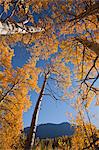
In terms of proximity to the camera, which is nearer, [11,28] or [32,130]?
[11,28]

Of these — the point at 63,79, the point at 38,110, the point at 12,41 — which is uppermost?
the point at 63,79

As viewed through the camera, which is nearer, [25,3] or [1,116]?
[25,3]

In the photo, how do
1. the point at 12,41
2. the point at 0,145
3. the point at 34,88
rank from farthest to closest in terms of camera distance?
the point at 0,145
the point at 34,88
the point at 12,41

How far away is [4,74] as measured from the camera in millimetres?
14367

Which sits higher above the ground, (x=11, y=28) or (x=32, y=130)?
(x=32, y=130)

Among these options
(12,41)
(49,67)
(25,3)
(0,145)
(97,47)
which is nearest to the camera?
(97,47)

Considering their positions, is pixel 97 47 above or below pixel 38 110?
below

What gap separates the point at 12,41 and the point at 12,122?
8402mm

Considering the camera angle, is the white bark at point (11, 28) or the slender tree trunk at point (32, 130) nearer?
the white bark at point (11, 28)

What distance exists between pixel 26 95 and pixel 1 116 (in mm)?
2350

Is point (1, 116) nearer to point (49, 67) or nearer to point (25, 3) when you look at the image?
point (49, 67)

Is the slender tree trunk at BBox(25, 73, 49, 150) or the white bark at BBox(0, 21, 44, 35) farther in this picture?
the slender tree trunk at BBox(25, 73, 49, 150)

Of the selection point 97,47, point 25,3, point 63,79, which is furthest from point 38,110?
point 97,47

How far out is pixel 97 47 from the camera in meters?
3.40
